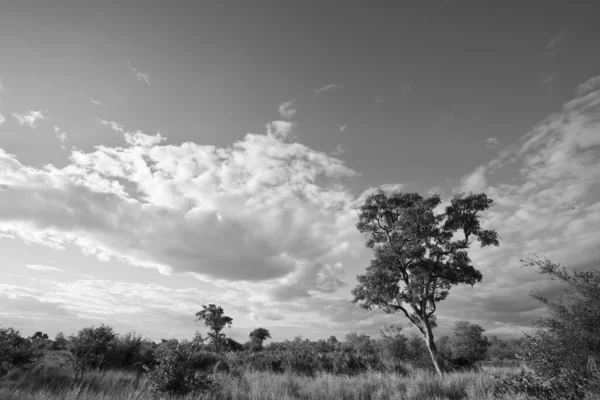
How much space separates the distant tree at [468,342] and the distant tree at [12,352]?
47.0m

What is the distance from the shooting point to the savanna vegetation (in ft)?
29.0

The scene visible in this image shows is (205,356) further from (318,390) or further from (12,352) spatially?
(318,390)

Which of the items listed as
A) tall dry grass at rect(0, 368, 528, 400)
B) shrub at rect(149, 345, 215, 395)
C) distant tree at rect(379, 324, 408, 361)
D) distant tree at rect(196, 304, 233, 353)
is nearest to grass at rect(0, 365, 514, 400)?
tall dry grass at rect(0, 368, 528, 400)

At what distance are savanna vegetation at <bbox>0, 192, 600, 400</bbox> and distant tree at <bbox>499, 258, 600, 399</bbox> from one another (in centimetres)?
3

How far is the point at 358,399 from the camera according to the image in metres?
12.1

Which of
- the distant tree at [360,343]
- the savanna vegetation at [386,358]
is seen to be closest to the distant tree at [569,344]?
the savanna vegetation at [386,358]

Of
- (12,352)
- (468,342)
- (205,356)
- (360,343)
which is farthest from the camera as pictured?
(468,342)

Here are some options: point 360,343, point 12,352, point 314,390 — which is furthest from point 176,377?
point 360,343

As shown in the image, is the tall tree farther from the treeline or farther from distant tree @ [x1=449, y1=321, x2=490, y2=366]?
distant tree @ [x1=449, y1=321, x2=490, y2=366]

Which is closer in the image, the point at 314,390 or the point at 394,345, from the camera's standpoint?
the point at 314,390

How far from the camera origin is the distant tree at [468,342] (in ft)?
144

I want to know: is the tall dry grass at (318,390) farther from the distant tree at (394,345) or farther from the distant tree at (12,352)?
the distant tree at (394,345)

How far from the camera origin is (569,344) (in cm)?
848

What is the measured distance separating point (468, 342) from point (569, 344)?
150 ft
